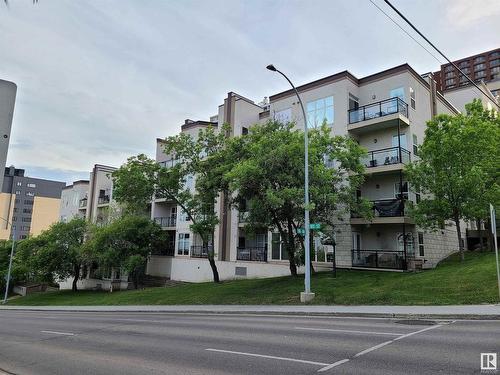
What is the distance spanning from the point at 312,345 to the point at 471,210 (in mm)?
16849

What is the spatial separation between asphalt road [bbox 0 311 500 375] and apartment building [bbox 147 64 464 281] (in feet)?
39.4

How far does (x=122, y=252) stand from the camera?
1400 inches

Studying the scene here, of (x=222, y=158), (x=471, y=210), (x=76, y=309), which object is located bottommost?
(x=76, y=309)

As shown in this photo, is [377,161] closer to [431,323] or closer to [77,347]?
[431,323]

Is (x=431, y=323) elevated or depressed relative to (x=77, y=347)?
elevated

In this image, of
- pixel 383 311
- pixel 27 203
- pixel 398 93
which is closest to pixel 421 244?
pixel 398 93

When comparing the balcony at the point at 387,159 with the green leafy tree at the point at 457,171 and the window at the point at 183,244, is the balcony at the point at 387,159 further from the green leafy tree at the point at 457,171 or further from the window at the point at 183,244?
the window at the point at 183,244

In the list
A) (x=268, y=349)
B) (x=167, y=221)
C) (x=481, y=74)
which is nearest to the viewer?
(x=268, y=349)

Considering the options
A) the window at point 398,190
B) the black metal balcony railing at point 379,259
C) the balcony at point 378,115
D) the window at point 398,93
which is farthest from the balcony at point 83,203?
the window at point 398,93

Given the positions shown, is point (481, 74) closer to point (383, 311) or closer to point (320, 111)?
point (320, 111)

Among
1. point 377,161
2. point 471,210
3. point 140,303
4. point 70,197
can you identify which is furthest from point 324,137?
point 70,197

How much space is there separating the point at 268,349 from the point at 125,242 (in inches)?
1160

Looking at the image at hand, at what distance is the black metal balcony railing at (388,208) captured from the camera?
958 inches

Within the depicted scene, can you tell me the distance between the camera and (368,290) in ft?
58.6
